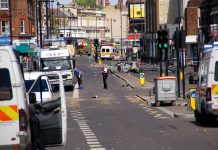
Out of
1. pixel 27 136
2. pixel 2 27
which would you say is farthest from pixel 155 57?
pixel 27 136

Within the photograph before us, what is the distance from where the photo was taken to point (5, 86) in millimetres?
13180

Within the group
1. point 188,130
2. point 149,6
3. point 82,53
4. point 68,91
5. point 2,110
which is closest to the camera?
point 2,110

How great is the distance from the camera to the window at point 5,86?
43.2 feet

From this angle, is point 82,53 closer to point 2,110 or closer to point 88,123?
point 88,123

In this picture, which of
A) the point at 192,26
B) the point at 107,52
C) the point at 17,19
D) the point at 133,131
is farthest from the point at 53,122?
the point at 107,52

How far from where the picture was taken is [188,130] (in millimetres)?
22188

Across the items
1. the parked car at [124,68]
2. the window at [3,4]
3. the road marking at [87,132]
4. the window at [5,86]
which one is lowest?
the parked car at [124,68]

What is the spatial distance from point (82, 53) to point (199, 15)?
8926 centimetres

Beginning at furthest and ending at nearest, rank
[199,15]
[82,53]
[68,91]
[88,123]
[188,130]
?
[82,53] → [199,15] → [68,91] → [88,123] → [188,130]

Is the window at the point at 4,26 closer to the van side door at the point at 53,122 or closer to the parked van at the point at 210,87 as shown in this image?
the parked van at the point at 210,87

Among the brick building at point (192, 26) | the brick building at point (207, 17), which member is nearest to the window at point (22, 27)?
the brick building at point (207, 17)

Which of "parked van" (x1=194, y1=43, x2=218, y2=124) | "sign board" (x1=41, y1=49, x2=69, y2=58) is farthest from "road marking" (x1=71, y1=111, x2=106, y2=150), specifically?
"sign board" (x1=41, y1=49, x2=69, y2=58)

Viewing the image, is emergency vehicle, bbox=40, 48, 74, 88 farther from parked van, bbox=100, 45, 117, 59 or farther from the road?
parked van, bbox=100, 45, 117, 59

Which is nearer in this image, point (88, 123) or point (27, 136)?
point (27, 136)
